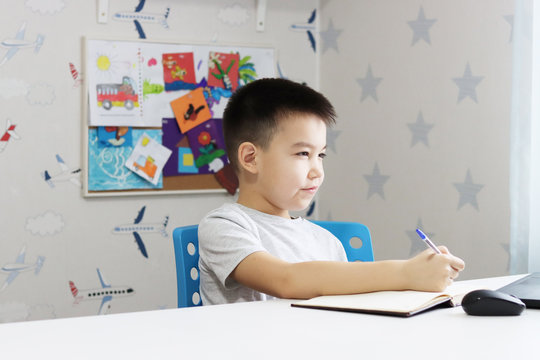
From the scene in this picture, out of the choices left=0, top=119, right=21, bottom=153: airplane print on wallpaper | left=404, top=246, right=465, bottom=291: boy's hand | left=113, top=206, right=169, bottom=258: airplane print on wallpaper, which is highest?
left=0, top=119, right=21, bottom=153: airplane print on wallpaper

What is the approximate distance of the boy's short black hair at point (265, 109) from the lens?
4.16ft

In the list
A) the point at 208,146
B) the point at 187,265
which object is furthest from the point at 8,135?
the point at 187,265

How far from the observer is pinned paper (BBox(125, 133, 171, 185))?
2426 millimetres

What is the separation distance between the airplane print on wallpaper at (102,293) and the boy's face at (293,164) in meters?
1.35

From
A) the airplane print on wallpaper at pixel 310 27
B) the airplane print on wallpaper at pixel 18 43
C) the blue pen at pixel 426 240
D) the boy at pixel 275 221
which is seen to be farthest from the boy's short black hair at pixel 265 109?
the airplane print on wallpaper at pixel 310 27

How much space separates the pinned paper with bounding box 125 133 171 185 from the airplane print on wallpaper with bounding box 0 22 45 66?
0.51m

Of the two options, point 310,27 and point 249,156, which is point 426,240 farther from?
point 310,27

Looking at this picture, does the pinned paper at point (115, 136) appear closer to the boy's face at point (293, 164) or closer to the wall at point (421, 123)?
the wall at point (421, 123)

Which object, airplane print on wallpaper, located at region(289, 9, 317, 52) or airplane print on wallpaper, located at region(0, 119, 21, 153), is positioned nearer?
airplane print on wallpaper, located at region(0, 119, 21, 153)

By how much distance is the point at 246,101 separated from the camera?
134 cm

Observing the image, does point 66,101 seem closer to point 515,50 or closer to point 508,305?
point 515,50

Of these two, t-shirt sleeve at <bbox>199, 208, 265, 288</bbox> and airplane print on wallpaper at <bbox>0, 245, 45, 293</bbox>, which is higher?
t-shirt sleeve at <bbox>199, 208, 265, 288</bbox>

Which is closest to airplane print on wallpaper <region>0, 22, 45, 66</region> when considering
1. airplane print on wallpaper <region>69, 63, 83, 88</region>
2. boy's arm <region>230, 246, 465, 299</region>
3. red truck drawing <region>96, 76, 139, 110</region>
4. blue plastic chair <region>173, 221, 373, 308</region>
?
airplane print on wallpaper <region>69, 63, 83, 88</region>

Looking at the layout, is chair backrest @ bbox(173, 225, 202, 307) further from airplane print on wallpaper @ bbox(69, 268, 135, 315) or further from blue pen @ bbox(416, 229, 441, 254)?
airplane print on wallpaper @ bbox(69, 268, 135, 315)
